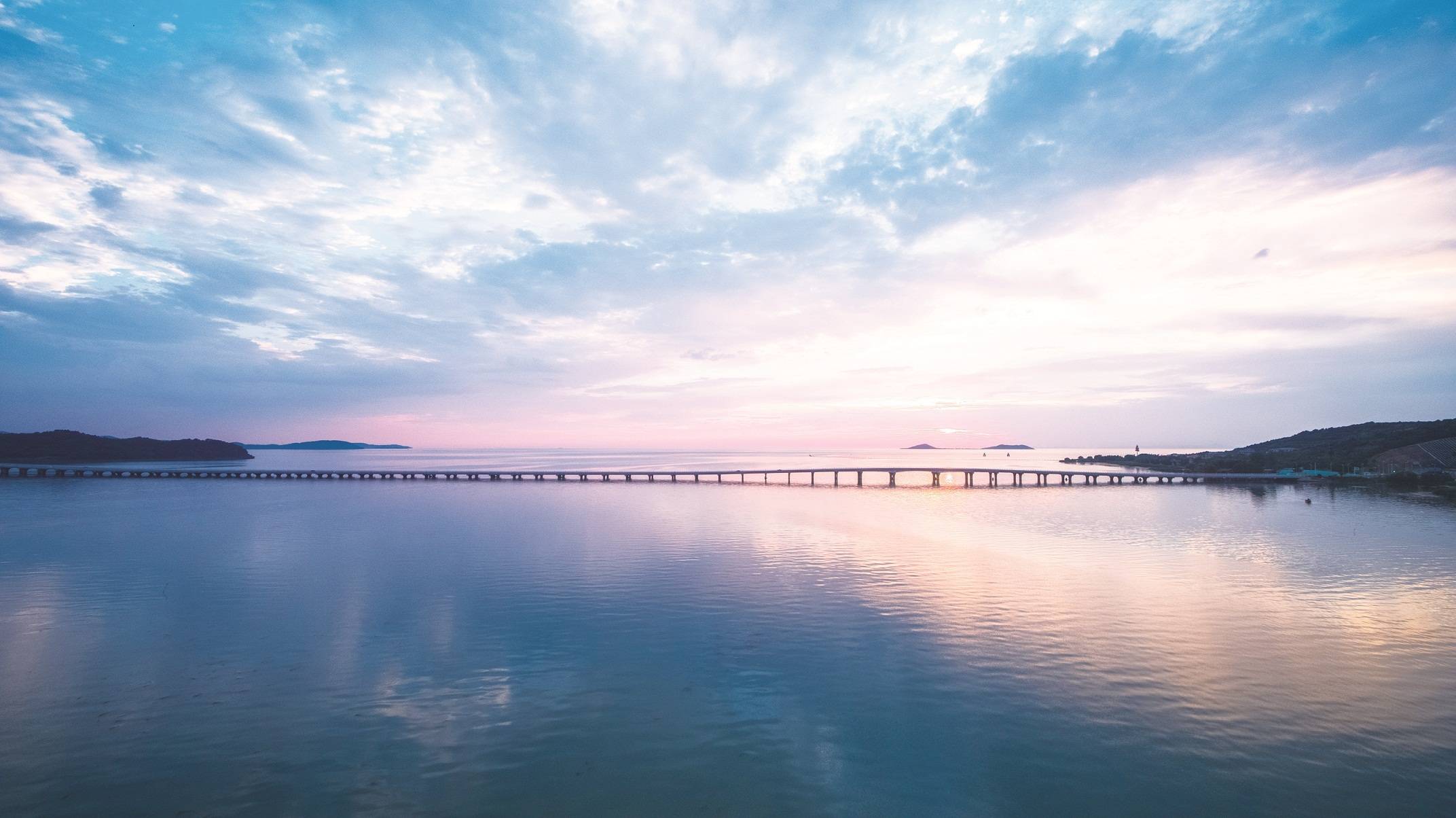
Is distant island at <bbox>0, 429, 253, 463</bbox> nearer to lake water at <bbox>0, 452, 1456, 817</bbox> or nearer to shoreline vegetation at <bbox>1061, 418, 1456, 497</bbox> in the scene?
lake water at <bbox>0, 452, 1456, 817</bbox>

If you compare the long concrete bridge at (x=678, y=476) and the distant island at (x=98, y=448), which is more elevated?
the distant island at (x=98, y=448)

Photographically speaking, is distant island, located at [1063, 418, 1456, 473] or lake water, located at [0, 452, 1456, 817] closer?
lake water, located at [0, 452, 1456, 817]

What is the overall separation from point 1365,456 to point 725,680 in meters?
116

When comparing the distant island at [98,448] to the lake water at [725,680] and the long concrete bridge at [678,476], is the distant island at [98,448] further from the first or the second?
the lake water at [725,680]

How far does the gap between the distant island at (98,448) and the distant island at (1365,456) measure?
8107 inches

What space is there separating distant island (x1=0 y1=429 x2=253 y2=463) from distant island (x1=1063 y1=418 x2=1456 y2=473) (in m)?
206

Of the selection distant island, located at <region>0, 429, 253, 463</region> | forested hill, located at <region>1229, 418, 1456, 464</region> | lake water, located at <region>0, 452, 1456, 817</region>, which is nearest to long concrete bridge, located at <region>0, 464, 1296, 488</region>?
forested hill, located at <region>1229, 418, 1456, 464</region>

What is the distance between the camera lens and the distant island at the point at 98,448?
434 ft

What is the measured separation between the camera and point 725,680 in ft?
48.6

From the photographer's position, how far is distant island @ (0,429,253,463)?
132250 mm

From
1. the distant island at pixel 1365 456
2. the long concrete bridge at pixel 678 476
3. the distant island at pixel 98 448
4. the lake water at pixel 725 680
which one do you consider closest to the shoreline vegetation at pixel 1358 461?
the distant island at pixel 1365 456

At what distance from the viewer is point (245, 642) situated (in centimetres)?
1741

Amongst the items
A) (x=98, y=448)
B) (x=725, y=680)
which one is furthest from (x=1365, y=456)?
(x=98, y=448)

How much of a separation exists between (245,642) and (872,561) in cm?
2326
